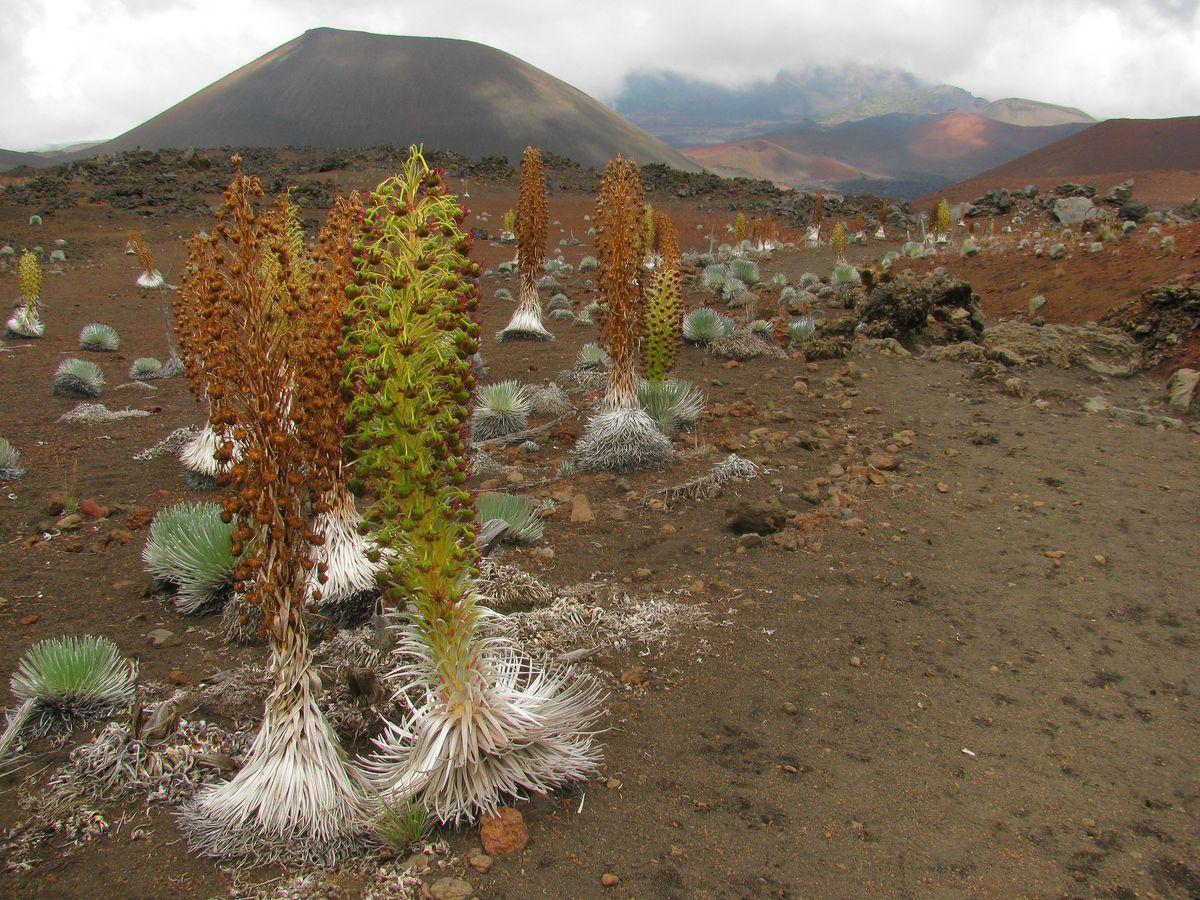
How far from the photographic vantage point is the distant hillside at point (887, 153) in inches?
4313

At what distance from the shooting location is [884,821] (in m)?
2.14

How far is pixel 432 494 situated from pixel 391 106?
66657 mm

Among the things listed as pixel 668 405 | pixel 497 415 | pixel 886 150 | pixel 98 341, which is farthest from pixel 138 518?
pixel 886 150

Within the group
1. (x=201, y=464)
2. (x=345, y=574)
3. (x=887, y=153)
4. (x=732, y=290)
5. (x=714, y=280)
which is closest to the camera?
(x=345, y=574)

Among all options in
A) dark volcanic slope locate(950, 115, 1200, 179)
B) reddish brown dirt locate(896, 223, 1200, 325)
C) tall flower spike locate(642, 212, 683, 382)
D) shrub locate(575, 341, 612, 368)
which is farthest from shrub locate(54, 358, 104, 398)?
dark volcanic slope locate(950, 115, 1200, 179)

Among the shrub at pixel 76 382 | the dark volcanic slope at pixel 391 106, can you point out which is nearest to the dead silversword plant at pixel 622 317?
the shrub at pixel 76 382

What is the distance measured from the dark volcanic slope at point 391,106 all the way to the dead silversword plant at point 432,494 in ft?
179

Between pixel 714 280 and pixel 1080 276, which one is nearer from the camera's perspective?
pixel 1080 276

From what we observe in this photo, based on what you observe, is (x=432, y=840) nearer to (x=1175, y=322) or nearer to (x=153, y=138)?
(x=1175, y=322)

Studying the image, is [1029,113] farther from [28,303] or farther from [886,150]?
[28,303]

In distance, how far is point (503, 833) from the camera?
6.64 feet

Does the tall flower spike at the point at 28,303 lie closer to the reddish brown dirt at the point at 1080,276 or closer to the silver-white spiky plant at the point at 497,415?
the silver-white spiky plant at the point at 497,415

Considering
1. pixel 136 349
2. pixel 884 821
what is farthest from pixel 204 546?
pixel 136 349

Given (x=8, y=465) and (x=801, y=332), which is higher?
(x=801, y=332)
